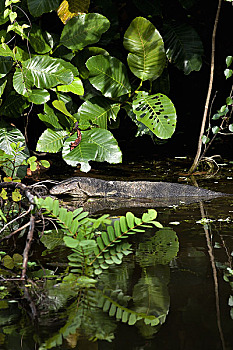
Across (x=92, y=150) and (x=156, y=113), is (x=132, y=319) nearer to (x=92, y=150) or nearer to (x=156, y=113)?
(x=92, y=150)

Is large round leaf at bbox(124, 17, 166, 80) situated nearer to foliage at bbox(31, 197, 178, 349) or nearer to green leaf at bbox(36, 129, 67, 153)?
green leaf at bbox(36, 129, 67, 153)

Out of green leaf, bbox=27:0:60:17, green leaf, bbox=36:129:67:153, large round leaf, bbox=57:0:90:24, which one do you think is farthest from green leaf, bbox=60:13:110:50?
green leaf, bbox=36:129:67:153

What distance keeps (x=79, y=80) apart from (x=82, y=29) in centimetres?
52

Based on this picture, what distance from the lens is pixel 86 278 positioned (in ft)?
8.63

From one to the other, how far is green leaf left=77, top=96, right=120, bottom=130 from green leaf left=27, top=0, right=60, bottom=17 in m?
1.02

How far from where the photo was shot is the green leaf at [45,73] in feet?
16.8

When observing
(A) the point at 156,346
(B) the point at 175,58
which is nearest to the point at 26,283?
(A) the point at 156,346

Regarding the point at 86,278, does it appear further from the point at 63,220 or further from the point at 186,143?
the point at 186,143

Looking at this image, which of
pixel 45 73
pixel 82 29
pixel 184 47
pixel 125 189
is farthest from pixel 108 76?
pixel 125 189

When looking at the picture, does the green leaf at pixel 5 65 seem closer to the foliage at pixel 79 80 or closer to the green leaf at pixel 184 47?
the foliage at pixel 79 80

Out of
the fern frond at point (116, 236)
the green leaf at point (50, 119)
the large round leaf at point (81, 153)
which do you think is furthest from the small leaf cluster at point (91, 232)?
the green leaf at point (50, 119)

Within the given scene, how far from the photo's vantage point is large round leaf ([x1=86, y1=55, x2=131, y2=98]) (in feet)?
17.7

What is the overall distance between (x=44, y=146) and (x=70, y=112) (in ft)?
2.36

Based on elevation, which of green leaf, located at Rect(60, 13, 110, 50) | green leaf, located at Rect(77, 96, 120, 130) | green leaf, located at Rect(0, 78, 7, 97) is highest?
green leaf, located at Rect(60, 13, 110, 50)
